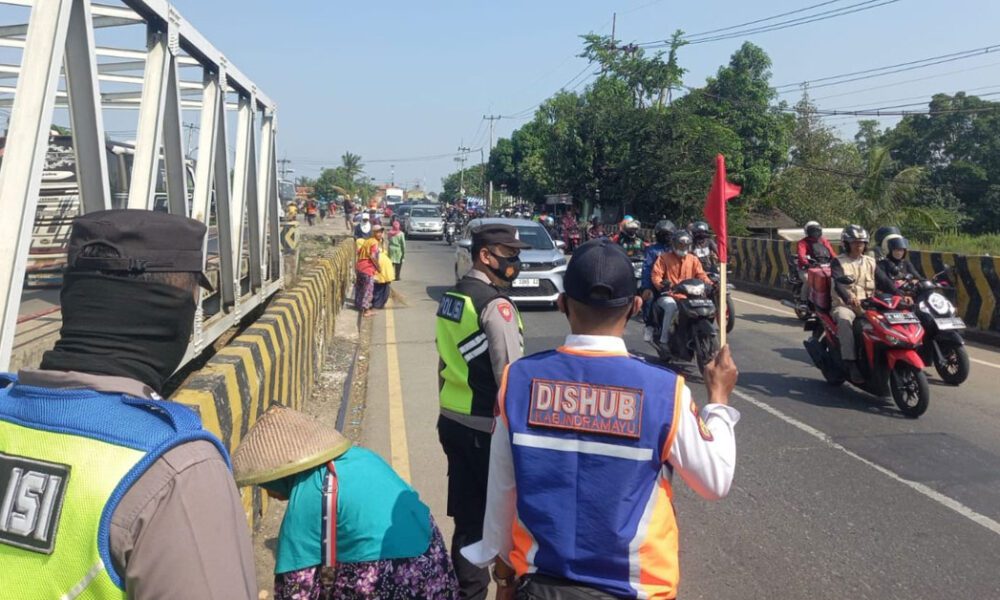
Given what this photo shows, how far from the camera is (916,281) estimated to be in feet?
25.8

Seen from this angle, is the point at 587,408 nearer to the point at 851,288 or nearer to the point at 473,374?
the point at 473,374

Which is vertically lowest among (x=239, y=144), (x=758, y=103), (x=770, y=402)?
(x=770, y=402)

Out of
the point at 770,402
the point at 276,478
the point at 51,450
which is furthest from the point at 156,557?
→ the point at 770,402

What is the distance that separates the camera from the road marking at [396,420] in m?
5.91

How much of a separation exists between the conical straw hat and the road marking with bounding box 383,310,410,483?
10.6ft

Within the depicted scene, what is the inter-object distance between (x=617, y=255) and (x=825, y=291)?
7505 mm

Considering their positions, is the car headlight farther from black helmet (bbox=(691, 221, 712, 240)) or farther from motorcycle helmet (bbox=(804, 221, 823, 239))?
motorcycle helmet (bbox=(804, 221, 823, 239))

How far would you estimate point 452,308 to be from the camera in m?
3.46

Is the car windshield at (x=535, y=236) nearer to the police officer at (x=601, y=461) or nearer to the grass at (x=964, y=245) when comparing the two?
the grass at (x=964, y=245)

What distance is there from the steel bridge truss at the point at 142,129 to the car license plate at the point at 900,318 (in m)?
5.48

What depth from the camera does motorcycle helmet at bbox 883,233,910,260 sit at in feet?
26.1

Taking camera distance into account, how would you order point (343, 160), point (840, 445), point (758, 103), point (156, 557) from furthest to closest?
point (343, 160) → point (758, 103) → point (840, 445) → point (156, 557)

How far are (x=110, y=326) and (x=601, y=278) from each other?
3.70 feet

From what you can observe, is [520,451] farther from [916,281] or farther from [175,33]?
[916,281]
